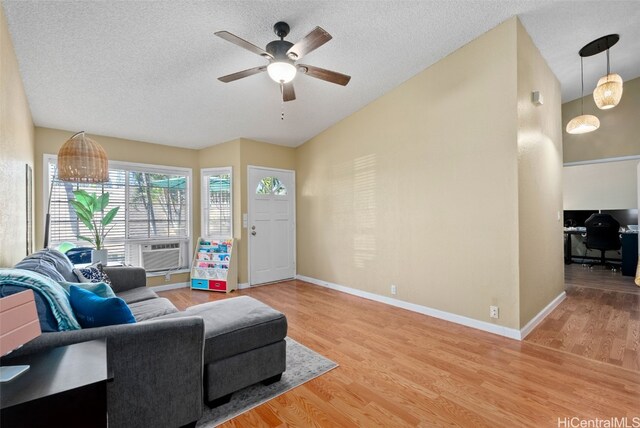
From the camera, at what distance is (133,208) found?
Answer: 179 inches

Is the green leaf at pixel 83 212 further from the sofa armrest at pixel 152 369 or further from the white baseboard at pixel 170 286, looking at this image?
the sofa armrest at pixel 152 369

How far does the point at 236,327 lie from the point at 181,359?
0.40m

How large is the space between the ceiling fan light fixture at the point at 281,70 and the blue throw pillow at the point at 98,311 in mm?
2003

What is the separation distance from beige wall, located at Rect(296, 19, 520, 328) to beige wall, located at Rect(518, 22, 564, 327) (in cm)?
15

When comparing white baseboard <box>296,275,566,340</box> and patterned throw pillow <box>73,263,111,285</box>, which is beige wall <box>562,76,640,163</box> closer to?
white baseboard <box>296,275,566,340</box>

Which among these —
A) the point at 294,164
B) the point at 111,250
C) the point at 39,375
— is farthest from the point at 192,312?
the point at 294,164

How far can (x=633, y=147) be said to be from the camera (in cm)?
436

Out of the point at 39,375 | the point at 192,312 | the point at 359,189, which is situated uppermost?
the point at 359,189

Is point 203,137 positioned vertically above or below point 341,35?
below

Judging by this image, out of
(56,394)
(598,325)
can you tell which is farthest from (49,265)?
(598,325)

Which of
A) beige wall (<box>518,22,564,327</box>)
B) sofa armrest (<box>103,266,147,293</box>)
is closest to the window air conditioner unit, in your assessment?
sofa armrest (<box>103,266,147,293</box>)

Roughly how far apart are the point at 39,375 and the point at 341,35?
3.15m

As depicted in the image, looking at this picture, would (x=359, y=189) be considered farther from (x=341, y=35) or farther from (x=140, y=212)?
(x=140, y=212)

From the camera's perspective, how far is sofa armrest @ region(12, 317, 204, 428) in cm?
137
